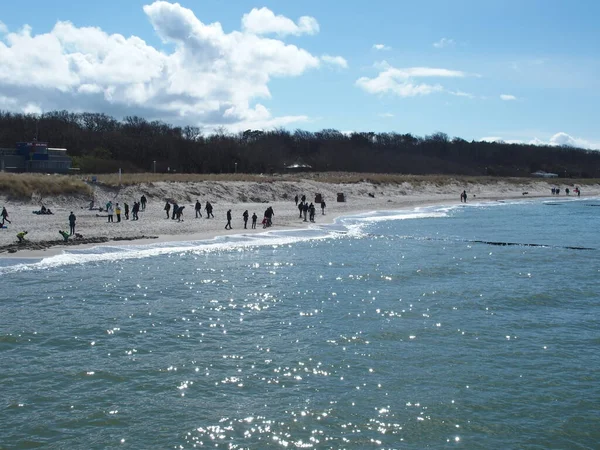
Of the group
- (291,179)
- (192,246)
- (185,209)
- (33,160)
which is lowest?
(192,246)

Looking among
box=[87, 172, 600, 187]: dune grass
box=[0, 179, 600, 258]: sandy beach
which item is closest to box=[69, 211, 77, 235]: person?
box=[0, 179, 600, 258]: sandy beach

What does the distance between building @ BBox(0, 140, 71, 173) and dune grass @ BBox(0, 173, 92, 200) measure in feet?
51.0

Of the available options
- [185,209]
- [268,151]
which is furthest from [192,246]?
[268,151]

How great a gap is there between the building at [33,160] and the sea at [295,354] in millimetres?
36368

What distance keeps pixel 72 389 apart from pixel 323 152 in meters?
119

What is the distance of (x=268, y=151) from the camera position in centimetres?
10956

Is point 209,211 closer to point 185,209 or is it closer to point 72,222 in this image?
point 185,209

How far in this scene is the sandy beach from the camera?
29.5 metres

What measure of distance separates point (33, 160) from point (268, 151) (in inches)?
2167

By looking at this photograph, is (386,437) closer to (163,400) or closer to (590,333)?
(163,400)

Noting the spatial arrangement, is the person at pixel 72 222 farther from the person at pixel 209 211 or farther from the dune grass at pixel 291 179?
the dune grass at pixel 291 179

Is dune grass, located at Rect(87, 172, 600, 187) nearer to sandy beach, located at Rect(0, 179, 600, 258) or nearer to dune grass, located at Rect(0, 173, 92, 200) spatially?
sandy beach, located at Rect(0, 179, 600, 258)

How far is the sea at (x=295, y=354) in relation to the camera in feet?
32.6

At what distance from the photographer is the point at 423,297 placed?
19281mm
